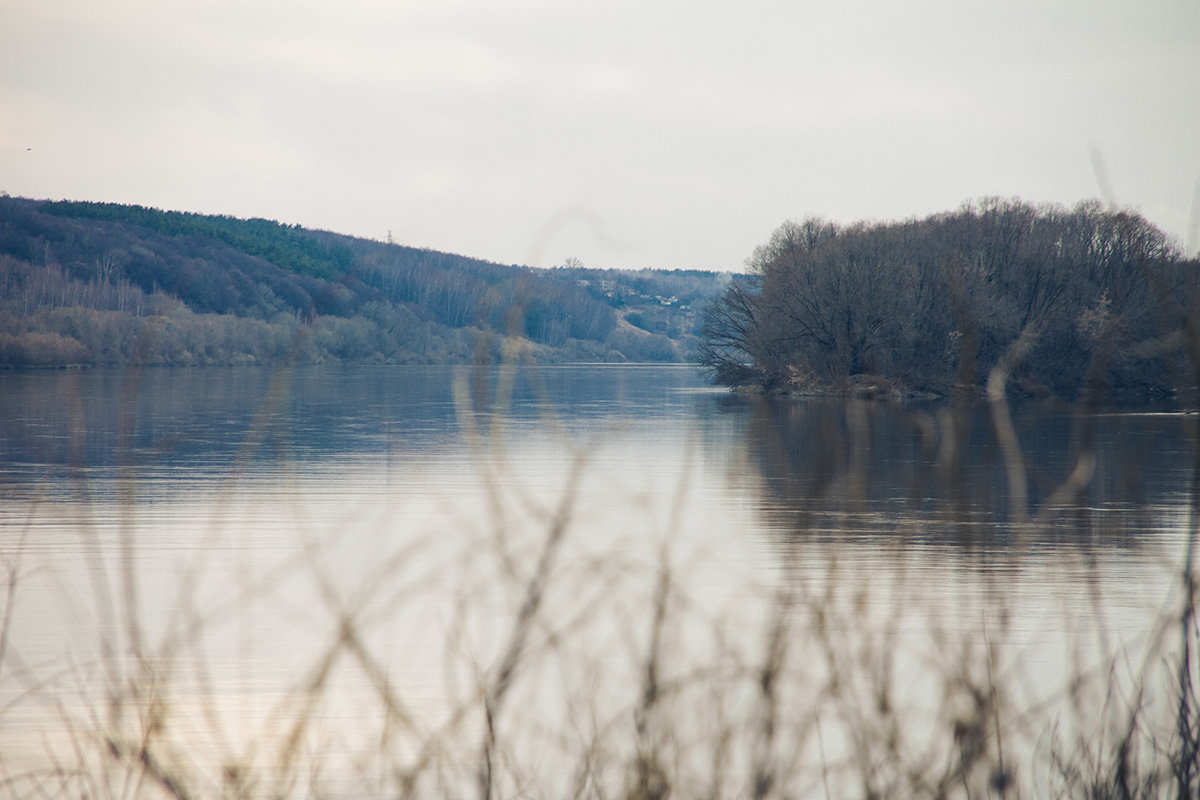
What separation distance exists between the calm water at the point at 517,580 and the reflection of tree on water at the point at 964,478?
12cm

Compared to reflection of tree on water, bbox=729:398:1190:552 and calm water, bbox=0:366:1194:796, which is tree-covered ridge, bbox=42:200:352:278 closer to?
reflection of tree on water, bbox=729:398:1190:552

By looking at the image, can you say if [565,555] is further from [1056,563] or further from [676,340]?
[676,340]

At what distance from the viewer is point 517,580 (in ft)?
10.0

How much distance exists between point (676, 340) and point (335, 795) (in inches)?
6426

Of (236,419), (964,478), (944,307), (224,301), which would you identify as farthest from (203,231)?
(964,478)

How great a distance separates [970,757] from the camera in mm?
3334

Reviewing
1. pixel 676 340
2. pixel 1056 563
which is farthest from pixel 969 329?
pixel 676 340

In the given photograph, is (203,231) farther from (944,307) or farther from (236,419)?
(236,419)

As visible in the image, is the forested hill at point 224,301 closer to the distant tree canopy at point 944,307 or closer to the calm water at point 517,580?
the distant tree canopy at point 944,307

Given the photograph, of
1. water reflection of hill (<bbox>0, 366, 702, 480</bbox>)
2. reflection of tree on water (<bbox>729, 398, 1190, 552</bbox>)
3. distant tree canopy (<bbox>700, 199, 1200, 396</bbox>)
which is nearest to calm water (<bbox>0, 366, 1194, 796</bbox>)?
reflection of tree on water (<bbox>729, 398, 1190, 552</bbox>)

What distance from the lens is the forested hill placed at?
97188 mm

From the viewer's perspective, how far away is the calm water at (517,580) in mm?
3383

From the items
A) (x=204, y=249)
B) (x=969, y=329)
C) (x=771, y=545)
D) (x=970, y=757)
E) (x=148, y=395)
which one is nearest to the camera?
(x=969, y=329)

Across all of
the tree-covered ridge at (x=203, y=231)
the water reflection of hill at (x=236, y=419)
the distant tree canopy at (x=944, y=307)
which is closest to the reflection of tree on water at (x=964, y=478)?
the water reflection of hill at (x=236, y=419)
